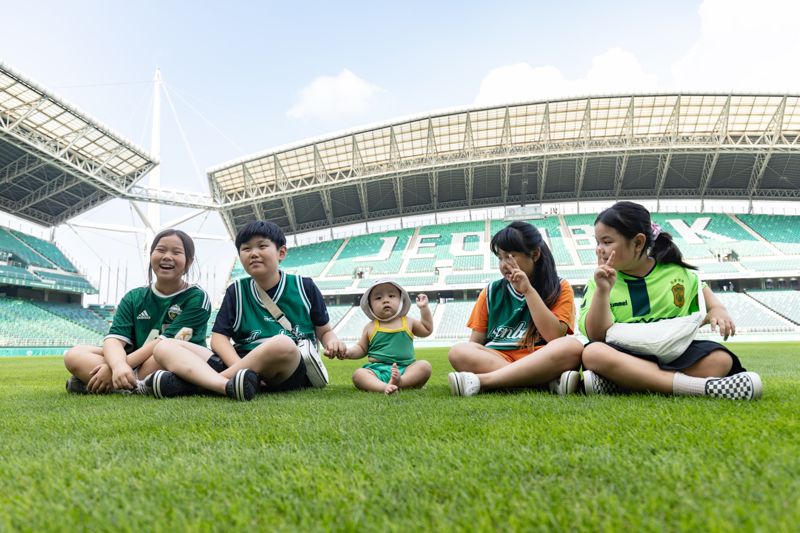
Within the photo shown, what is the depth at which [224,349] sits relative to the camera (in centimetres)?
268

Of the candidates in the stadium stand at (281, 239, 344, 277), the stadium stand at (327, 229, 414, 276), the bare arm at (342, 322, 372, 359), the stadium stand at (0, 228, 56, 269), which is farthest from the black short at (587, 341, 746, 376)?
the stadium stand at (0, 228, 56, 269)

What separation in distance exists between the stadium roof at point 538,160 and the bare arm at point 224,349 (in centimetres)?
1835

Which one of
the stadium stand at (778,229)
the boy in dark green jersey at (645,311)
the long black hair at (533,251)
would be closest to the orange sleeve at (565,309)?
the long black hair at (533,251)

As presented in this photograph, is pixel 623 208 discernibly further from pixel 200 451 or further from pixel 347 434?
pixel 200 451

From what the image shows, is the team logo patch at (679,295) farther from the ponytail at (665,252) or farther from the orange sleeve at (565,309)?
the orange sleeve at (565,309)

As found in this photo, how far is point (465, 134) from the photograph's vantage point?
67.2 ft

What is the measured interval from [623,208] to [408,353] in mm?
1605

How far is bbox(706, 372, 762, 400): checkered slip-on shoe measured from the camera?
192 cm

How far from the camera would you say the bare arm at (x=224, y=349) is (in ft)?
8.73

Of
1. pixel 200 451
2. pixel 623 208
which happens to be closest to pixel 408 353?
pixel 623 208

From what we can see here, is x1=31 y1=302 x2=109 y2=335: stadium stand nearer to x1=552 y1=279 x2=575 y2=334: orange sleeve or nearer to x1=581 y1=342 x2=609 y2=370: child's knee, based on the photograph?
x1=552 y1=279 x2=575 y2=334: orange sleeve

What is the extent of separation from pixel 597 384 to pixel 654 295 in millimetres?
517

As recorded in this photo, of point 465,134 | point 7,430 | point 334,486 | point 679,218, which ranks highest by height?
point 465,134

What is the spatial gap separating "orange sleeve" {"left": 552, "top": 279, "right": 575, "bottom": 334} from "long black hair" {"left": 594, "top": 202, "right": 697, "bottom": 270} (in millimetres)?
456
